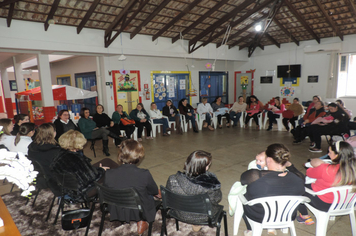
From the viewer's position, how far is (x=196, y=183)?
75.8 inches

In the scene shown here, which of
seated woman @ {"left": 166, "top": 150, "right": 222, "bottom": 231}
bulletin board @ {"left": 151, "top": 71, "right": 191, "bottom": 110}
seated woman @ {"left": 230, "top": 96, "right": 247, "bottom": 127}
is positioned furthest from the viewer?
bulletin board @ {"left": 151, "top": 71, "right": 191, "bottom": 110}

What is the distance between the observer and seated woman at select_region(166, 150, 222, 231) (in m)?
1.93

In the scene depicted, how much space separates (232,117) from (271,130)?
126 centimetres

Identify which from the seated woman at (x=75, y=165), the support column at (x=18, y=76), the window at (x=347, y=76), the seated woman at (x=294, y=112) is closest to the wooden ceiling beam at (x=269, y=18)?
the seated woman at (x=294, y=112)

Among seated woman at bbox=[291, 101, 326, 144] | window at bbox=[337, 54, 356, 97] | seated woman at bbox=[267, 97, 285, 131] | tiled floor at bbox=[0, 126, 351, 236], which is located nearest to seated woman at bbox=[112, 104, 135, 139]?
tiled floor at bbox=[0, 126, 351, 236]

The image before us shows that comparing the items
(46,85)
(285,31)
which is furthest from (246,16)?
(46,85)

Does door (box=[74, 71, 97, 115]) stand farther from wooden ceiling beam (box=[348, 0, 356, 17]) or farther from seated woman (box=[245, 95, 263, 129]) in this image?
wooden ceiling beam (box=[348, 0, 356, 17])

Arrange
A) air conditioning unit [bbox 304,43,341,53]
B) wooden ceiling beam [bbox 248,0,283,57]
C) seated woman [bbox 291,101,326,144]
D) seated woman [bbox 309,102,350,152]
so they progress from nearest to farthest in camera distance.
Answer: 1. seated woman [bbox 309,102,350,152]
2. seated woman [bbox 291,101,326,144]
3. wooden ceiling beam [bbox 248,0,283,57]
4. air conditioning unit [bbox 304,43,341,53]

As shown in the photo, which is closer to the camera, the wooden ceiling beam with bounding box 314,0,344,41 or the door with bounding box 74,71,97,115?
the wooden ceiling beam with bounding box 314,0,344,41

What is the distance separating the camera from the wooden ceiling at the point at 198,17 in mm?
5066

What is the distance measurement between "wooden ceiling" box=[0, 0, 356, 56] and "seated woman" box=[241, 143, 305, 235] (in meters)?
4.50

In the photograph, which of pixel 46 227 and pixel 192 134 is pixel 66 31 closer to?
pixel 192 134

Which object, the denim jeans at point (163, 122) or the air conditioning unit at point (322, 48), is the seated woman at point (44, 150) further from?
the air conditioning unit at point (322, 48)

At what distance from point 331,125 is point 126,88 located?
5707 millimetres
